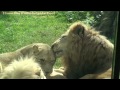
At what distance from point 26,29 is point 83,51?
8.75 feet

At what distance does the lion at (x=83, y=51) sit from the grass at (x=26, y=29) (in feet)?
4.02

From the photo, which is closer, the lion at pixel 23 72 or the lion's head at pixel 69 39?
the lion at pixel 23 72

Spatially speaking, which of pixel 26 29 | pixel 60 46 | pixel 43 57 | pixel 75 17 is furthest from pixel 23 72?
pixel 26 29

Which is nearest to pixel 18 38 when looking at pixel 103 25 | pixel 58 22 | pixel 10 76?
pixel 58 22

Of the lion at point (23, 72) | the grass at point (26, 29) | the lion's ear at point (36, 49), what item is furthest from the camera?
the grass at point (26, 29)

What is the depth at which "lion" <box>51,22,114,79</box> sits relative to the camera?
370 centimetres

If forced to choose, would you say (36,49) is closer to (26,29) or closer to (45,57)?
(45,57)

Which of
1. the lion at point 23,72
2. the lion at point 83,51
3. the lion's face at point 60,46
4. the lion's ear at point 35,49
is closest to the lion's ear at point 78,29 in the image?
the lion at point 83,51

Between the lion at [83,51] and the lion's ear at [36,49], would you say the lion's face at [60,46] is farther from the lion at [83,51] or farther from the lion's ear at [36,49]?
the lion's ear at [36,49]

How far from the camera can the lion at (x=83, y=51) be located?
3703 mm

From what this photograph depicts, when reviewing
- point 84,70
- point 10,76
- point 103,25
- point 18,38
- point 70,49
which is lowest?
point 10,76

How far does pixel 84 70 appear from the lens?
12.6 feet
